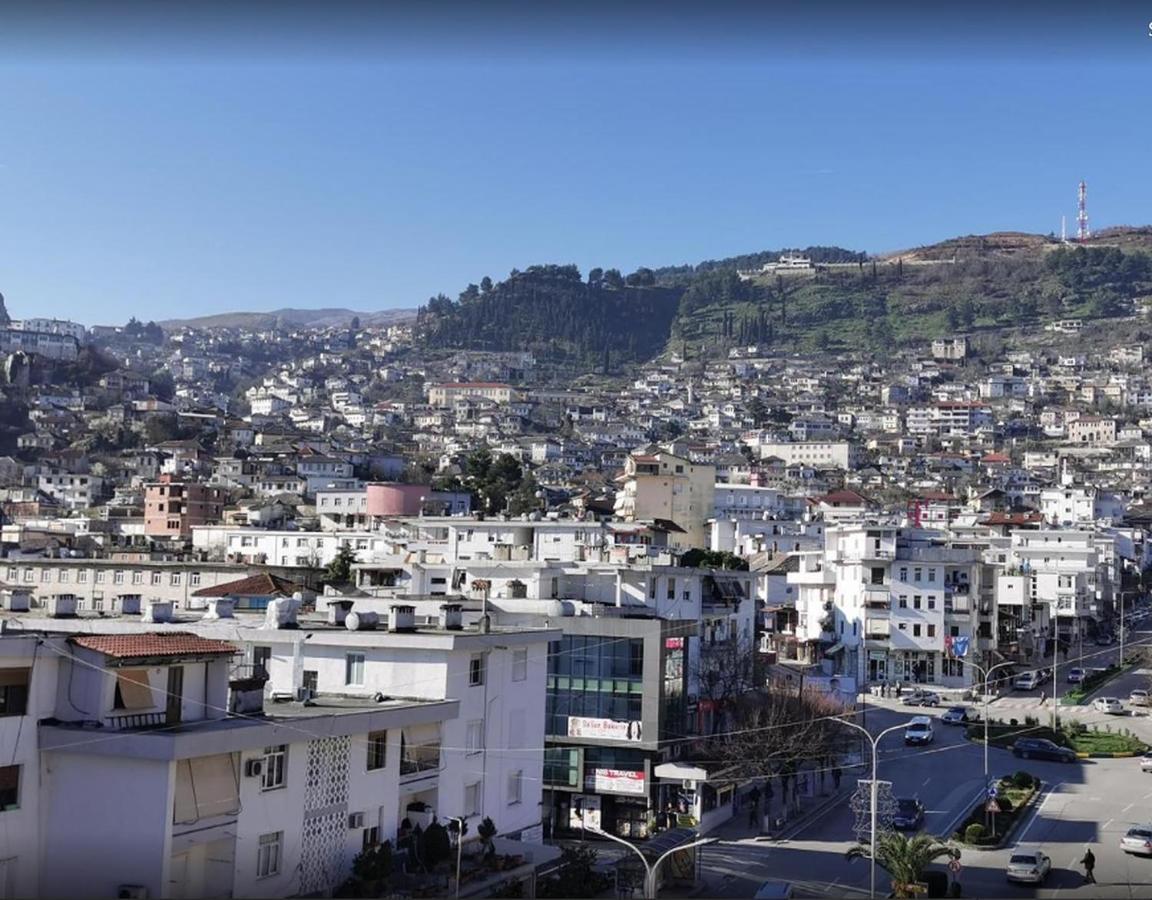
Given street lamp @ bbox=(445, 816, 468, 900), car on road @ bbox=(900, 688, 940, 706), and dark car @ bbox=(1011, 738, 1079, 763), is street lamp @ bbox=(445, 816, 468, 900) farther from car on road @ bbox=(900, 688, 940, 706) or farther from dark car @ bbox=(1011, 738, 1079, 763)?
car on road @ bbox=(900, 688, 940, 706)

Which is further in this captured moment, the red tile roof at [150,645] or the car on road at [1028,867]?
the car on road at [1028,867]

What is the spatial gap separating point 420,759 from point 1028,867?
10.1 m

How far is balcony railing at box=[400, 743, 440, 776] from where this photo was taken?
17.1m

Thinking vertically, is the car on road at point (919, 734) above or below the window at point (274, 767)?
below

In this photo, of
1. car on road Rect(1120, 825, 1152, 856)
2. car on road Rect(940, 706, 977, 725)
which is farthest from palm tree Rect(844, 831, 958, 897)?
car on road Rect(940, 706, 977, 725)

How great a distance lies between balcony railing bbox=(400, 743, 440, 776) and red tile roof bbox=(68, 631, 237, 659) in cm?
310

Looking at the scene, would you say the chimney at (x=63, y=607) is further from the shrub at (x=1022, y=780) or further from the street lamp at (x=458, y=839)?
the shrub at (x=1022, y=780)

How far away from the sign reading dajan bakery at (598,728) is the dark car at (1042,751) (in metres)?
12.7

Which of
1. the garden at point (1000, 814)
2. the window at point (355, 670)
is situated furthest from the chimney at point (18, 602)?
the garden at point (1000, 814)

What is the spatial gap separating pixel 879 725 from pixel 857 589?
11.6 meters

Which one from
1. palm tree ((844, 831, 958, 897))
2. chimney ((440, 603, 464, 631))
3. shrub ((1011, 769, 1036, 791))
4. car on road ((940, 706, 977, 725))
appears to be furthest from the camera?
car on road ((940, 706, 977, 725))

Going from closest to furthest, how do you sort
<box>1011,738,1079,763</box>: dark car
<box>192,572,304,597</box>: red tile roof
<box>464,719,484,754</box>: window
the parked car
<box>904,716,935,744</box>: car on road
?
<box>464,719,484,754</box>: window
<box>1011,738,1079,763</box>: dark car
<box>904,716,935,744</box>: car on road
<box>192,572,304,597</box>: red tile roof
the parked car

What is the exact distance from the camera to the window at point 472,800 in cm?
1873

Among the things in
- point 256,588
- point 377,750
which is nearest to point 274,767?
point 377,750
